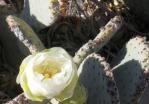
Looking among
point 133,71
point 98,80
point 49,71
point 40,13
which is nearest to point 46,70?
point 49,71

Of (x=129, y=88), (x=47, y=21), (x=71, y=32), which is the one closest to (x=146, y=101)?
(x=129, y=88)

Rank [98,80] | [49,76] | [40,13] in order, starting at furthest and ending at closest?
[40,13] → [98,80] → [49,76]

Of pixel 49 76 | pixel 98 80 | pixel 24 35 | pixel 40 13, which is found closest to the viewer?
pixel 49 76

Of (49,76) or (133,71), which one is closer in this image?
(49,76)

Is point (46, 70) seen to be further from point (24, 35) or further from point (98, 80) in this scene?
point (24, 35)

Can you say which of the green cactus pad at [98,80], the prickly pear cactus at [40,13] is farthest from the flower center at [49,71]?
the prickly pear cactus at [40,13]

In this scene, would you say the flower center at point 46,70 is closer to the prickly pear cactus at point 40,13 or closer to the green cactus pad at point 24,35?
the green cactus pad at point 24,35

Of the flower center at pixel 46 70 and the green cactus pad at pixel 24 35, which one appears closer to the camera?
the flower center at pixel 46 70
